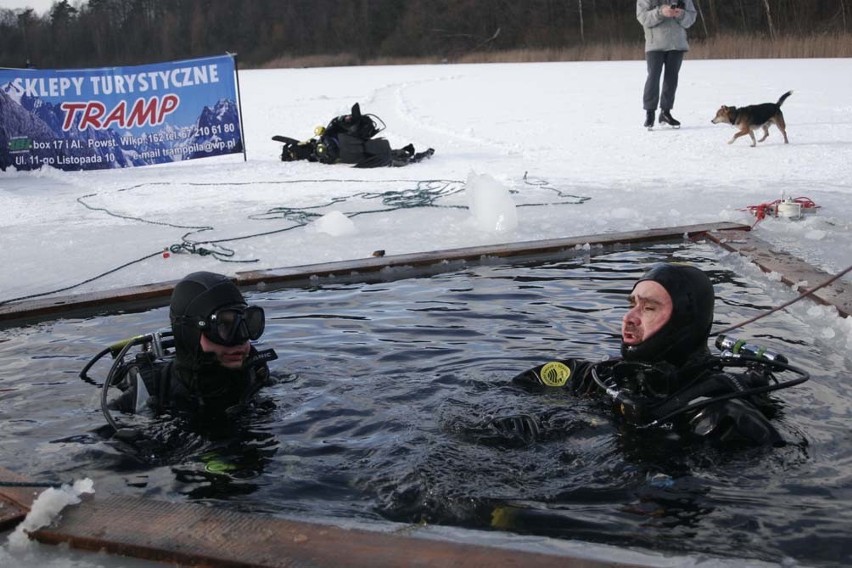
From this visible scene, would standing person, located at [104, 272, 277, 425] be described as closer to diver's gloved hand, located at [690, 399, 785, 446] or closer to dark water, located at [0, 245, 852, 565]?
dark water, located at [0, 245, 852, 565]

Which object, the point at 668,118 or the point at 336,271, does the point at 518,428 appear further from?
the point at 668,118

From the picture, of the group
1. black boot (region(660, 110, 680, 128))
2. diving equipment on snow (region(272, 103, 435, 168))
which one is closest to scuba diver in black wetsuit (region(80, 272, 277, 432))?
diving equipment on snow (region(272, 103, 435, 168))

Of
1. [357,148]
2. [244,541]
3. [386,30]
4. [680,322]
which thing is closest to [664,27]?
[357,148]

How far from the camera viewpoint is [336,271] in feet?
20.6

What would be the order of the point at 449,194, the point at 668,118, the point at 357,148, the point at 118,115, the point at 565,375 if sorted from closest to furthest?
the point at 565,375, the point at 449,194, the point at 357,148, the point at 118,115, the point at 668,118

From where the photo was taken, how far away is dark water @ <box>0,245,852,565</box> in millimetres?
3029

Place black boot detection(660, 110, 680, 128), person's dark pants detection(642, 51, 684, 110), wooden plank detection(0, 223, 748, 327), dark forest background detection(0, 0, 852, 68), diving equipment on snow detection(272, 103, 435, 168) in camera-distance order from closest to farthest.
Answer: wooden plank detection(0, 223, 748, 327)
diving equipment on snow detection(272, 103, 435, 168)
person's dark pants detection(642, 51, 684, 110)
black boot detection(660, 110, 680, 128)
dark forest background detection(0, 0, 852, 68)

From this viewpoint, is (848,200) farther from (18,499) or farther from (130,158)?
(130,158)

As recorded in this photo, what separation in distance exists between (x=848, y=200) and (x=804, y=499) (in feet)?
17.7

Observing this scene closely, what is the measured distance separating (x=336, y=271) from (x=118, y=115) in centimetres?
667

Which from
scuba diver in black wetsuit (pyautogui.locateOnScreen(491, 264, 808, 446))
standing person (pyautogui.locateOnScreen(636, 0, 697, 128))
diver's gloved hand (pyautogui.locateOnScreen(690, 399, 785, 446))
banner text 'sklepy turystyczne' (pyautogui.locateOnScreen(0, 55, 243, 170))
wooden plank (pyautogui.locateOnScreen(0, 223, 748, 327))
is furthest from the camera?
standing person (pyautogui.locateOnScreen(636, 0, 697, 128))

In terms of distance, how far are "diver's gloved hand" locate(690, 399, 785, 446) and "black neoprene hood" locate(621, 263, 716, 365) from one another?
36cm

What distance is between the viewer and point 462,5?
63.2 meters

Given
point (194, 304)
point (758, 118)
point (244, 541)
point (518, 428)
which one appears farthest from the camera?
point (758, 118)
